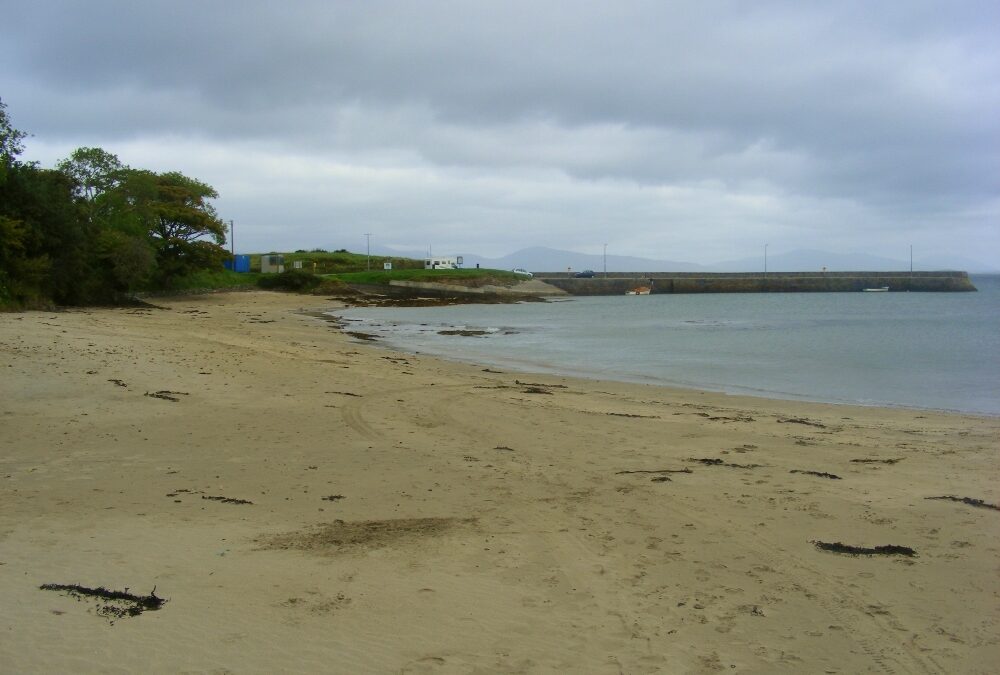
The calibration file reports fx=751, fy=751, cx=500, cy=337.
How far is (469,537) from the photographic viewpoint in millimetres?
6531

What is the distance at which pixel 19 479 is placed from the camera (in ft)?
24.9

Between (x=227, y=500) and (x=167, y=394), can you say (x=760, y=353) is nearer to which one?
(x=167, y=394)

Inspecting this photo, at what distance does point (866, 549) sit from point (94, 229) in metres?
45.0

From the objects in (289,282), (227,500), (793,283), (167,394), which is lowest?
(227,500)

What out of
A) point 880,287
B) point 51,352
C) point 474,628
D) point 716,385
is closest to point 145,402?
point 51,352

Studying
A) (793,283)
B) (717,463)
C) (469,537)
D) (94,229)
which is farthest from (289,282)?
(793,283)

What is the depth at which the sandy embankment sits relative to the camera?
4.54m

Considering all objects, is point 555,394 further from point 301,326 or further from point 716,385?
point 301,326

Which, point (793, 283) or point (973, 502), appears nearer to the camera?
point (973, 502)

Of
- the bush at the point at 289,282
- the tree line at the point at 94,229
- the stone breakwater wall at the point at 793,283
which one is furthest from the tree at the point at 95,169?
the stone breakwater wall at the point at 793,283

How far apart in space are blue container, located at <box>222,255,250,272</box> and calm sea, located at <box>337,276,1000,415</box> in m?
37.1

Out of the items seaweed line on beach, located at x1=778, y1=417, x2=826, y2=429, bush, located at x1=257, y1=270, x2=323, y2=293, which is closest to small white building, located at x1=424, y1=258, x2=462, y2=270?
bush, located at x1=257, y1=270, x2=323, y2=293

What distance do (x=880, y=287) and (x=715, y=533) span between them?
136036 mm

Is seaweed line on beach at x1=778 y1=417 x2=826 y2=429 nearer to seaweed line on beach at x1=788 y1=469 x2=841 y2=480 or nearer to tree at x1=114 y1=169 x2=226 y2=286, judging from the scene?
seaweed line on beach at x1=788 y1=469 x2=841 y2=480
